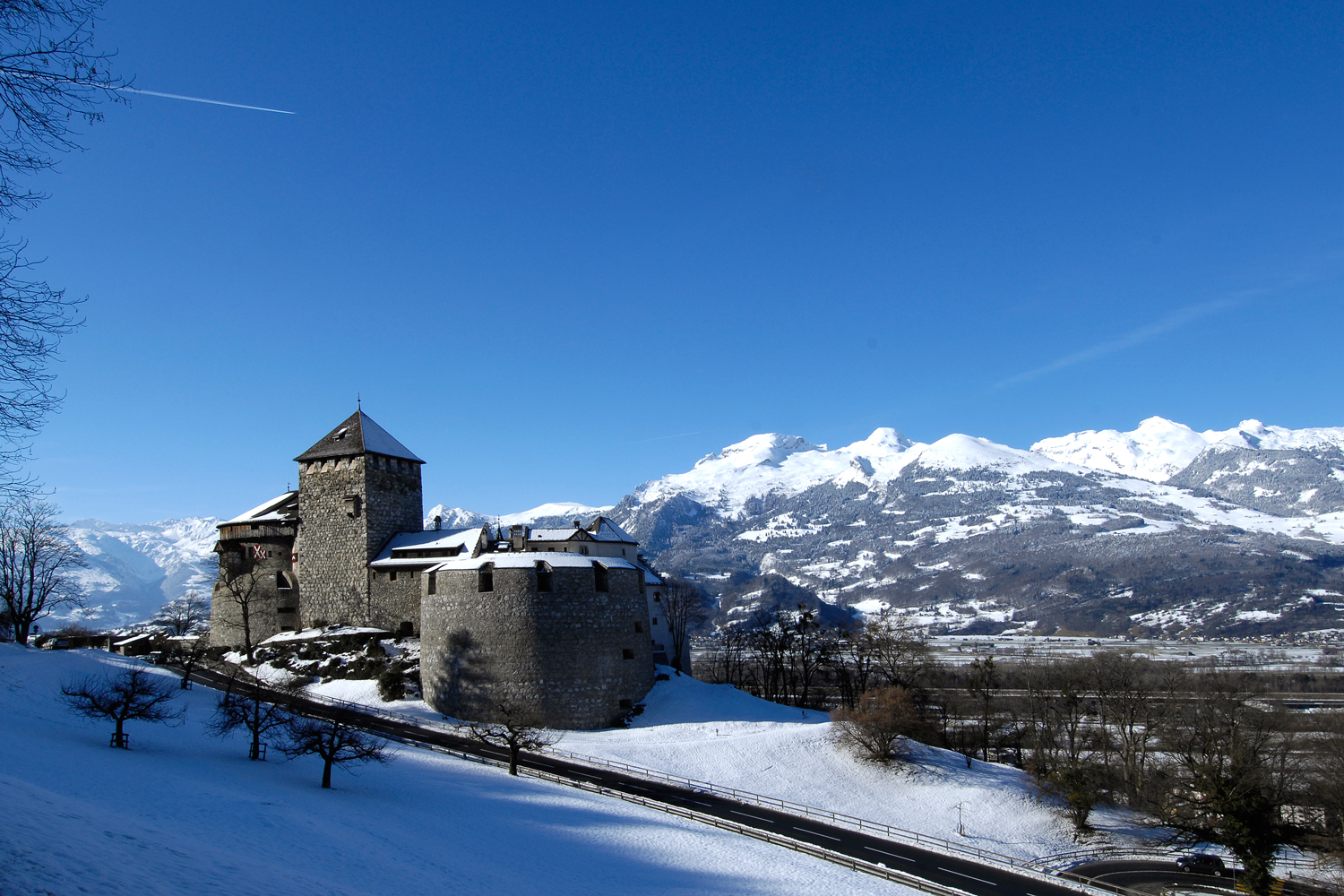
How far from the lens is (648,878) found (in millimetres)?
26141

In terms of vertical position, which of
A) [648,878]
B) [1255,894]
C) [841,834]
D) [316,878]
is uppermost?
[316,878]

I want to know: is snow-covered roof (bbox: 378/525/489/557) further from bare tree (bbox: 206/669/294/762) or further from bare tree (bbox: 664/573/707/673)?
bare tree (bbox: 664/573/707/673)

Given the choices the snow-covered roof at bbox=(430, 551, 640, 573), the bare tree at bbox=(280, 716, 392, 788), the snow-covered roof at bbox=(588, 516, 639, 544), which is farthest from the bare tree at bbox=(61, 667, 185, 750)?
the snow-covered roof at bbox=(588, 516, 639, 544)

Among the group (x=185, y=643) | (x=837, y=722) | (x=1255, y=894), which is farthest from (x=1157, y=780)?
(x=185, y=643)

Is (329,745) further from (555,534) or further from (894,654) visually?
(894,654)

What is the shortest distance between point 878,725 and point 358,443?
4069 cm

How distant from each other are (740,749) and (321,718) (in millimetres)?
22797

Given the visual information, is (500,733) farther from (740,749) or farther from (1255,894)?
(1255,894)

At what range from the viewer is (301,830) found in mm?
22500

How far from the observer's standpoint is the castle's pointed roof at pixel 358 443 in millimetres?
59062

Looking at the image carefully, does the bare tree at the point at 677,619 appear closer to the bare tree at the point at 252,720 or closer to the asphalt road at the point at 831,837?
the asphalt road at the point at 831,837

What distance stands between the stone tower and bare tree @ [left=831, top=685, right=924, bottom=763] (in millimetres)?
31617

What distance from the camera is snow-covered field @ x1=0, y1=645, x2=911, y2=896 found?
15.0 metres

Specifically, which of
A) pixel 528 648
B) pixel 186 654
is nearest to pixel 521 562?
pixel 528 648
